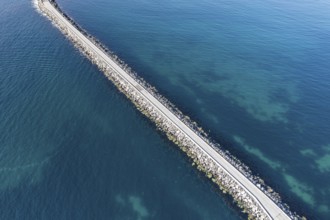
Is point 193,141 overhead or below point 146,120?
overhead

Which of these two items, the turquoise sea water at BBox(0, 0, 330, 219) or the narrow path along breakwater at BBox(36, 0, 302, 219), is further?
the turquoise sea water at BBox(0, 0, 330, 219)

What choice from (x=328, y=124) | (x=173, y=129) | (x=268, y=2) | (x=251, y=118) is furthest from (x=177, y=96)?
(x=268, y=2)

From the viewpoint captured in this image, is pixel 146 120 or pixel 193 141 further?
pixel 146 120

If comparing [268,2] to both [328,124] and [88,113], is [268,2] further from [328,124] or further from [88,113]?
[88,113]

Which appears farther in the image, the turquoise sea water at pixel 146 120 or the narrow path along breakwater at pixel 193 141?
the turquoise sea water at pixel 146 120
